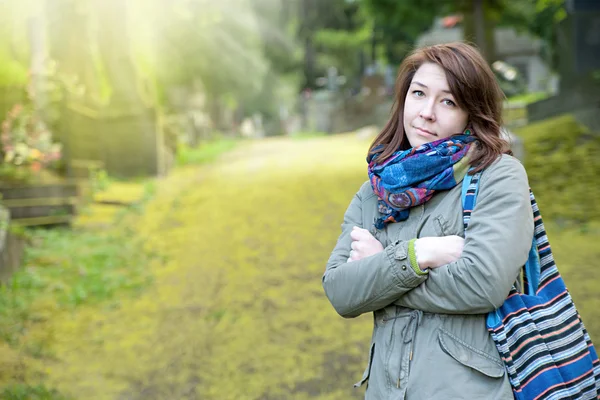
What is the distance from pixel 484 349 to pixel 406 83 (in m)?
0.89

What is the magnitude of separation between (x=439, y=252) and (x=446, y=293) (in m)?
0.12

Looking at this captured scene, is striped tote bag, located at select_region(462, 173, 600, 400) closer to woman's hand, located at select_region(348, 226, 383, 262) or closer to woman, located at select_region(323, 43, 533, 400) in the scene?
woman, located at select_region(323, 43, 533, 400)

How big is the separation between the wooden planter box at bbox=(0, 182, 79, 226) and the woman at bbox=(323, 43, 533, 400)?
724cm

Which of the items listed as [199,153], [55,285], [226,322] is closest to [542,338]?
[226,322]

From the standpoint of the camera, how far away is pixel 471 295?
172 centimetres

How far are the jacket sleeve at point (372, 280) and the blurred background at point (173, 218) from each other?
0.67 m

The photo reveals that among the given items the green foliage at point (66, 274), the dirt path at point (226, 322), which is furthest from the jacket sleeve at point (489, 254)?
the green foliage at point (66, 274)

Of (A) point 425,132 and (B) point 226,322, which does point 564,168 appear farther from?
(A) point 425,132

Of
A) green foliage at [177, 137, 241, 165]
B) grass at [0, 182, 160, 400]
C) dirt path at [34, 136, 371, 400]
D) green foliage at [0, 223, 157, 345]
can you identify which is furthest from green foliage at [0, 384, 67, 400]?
green foliage at [177, 137, 241, 165]

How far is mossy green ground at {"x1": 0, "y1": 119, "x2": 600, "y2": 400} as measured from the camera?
442 cm

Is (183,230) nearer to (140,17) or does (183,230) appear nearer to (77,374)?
(77,374)

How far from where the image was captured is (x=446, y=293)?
1756mm

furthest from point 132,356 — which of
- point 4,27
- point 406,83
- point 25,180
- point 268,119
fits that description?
point 268,119

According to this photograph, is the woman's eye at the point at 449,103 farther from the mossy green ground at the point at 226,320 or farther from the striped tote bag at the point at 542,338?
the mossy green ground at the point at 226,320
